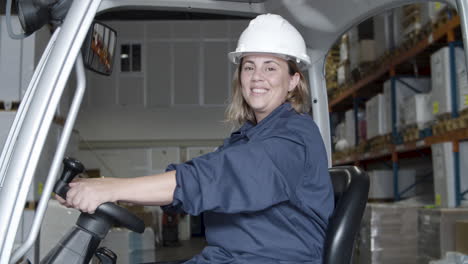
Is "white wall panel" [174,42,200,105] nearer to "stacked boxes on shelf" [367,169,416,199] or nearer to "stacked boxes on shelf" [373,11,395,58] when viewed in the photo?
"stacked boxes on shelf" [373,11,395,58]

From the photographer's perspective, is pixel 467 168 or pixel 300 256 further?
pixel 467 168

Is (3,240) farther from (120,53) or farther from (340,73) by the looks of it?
(120,53)

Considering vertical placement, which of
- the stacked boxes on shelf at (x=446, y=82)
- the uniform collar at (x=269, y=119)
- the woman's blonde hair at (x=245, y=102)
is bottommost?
the uniform collar at (x=269, y=119)

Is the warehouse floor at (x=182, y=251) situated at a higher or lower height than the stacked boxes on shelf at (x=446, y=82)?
lower

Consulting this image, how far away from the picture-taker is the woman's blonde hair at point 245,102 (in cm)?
237

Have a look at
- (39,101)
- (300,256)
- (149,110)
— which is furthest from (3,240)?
(149,110)

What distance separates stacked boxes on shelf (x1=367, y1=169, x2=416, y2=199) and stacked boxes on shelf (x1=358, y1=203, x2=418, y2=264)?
189cm

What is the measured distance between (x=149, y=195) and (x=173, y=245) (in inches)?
429

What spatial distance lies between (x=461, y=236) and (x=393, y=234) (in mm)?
1022

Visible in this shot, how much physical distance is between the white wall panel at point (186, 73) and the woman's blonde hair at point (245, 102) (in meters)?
11.6

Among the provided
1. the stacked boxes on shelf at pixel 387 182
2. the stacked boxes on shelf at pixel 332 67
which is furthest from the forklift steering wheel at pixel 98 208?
the stacked boxes on shelf at pixel 332 67

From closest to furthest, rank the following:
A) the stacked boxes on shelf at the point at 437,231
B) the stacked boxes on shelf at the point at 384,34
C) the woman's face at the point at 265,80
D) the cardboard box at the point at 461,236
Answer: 1. the woman's face at the point at 265,80
2. the cardboard box at the point at 461,236
3. the stacked boxes on shelf at the point at 437,231
4. the stacked boxes on shelf at the point at 384,34

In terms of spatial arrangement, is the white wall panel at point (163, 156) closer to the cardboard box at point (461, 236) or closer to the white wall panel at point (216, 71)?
the white wall panel at point (216, 71)

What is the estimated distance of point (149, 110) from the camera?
1421 centimetres
